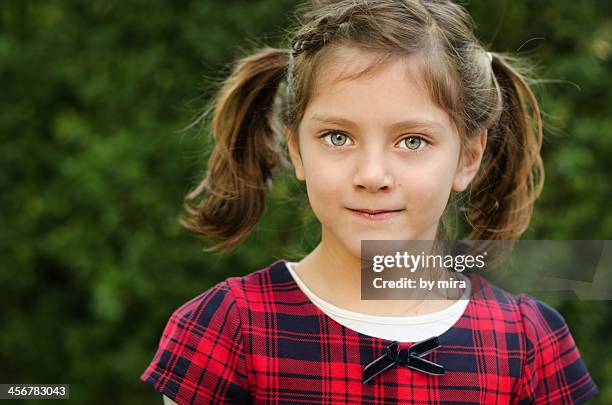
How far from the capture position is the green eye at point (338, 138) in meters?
1.68

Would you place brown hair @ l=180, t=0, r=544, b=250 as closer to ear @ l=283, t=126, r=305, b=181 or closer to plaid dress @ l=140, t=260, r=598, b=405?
ear @ l=283, t=126, r=305, b=181

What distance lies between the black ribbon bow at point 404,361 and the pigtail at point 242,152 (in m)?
0.50

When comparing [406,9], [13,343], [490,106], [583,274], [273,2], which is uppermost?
[273,2]

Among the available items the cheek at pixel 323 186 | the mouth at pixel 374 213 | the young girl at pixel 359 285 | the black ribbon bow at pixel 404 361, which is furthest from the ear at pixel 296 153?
the black ribbon bow at pixel 404 361

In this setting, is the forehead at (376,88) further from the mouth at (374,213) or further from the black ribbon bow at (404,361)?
the black ribbon bow at (404,361)

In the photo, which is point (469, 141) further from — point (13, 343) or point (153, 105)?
point (13, 343)

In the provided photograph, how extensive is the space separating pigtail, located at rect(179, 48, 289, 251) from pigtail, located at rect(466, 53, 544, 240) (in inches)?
18.7

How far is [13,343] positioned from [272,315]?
2425mm

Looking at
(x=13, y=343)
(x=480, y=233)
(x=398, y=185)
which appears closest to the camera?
(x=398, y=185)

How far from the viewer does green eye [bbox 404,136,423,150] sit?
1.67 metres

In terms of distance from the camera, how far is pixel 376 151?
5.35 feet

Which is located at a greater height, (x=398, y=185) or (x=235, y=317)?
(x=398, y=185)

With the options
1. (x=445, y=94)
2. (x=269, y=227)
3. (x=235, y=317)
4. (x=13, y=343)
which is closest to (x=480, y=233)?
(x=445, y=94)

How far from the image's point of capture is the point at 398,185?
166 cm
